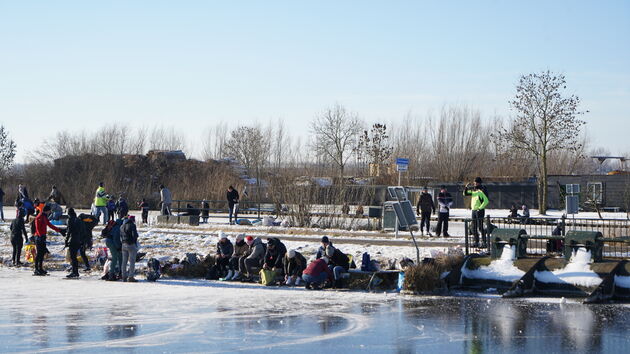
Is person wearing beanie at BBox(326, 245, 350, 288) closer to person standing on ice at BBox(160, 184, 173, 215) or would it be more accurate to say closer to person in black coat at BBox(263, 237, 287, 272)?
person in black coat at BBox(263, 237, 287, 272)

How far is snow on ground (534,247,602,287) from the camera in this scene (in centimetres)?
1570

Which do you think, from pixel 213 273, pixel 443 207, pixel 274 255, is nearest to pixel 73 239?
pixel 213 273

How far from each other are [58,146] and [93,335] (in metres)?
73.4

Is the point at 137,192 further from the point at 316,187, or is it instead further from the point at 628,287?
the point at 628,287

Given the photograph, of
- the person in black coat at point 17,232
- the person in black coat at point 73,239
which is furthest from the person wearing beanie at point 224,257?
the person in black coat at point 17,232

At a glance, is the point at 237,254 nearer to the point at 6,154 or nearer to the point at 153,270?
the point at 153,270

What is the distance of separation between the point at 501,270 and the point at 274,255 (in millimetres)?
5629

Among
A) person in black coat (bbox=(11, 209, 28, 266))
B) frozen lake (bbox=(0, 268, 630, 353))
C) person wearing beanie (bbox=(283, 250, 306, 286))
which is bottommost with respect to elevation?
frozen lake (bbox=(0, 268, 630, 353))

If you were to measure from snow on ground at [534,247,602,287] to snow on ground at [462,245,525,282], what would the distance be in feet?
1.78

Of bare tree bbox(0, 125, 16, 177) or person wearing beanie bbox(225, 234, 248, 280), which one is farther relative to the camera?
bare tree bbox(0, 125, 16, 177)

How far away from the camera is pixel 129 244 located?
19125 mm

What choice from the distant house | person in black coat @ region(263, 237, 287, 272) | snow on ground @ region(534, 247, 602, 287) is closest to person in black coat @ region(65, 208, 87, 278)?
person in black coat @ region(263, 237, 287, 272)

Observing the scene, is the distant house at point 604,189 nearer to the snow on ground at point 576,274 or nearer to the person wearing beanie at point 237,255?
the snow on ground at point 576,274

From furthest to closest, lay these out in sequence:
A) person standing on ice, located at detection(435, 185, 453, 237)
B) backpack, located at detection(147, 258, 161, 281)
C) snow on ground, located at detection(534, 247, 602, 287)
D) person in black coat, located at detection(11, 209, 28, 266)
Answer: person standing on ice, located at detection(435, 185, 453, 237) < person in black coat, located at detection(11, 209, 28, 266) < backpack, located at detection(147, 258, 161, 281) < snow on ground, located at detection(534, 247, 602, 287)
